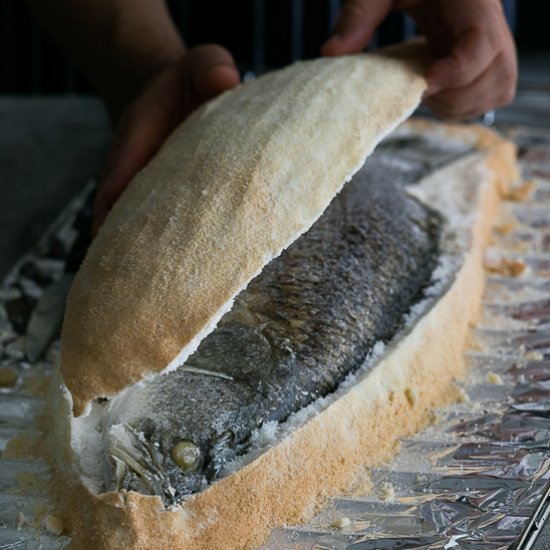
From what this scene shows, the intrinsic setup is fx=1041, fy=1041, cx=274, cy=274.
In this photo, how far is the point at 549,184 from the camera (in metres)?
2.69

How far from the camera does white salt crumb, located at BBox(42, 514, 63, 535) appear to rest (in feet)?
4.87

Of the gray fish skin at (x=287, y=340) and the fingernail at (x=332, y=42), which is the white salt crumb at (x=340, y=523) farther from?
the fingernail at (x=332, y=42)

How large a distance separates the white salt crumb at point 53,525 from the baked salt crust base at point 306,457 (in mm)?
13

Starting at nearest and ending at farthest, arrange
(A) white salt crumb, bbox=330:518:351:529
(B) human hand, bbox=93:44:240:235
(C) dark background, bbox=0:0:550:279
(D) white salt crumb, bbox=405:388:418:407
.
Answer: (A) white salt crumb, bbox=330:518:351:529
(D) white salt crumb, bbox=405:388:418:407
(B) human hand, bbox=93:44:240:235
(C) dark background, bbox=0:0:550:279

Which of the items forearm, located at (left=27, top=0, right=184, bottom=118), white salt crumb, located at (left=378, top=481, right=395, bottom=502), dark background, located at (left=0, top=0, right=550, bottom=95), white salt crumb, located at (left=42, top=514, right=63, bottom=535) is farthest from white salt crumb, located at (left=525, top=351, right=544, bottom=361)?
dark background, located at (left=0, top=0, right=550, bottom=95)

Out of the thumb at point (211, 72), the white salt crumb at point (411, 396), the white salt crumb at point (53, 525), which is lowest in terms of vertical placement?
the white salt crumb at point (411, 396)

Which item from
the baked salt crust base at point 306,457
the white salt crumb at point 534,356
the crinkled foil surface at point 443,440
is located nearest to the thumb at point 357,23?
the baked salt crust base at point 306,457

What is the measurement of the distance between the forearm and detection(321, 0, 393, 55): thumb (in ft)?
1.56

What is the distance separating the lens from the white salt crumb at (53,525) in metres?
1.48

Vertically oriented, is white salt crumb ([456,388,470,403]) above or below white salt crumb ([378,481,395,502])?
below

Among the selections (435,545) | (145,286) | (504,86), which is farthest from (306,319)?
(504,86)

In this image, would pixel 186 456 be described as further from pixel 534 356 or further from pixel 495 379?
pixel 534 356

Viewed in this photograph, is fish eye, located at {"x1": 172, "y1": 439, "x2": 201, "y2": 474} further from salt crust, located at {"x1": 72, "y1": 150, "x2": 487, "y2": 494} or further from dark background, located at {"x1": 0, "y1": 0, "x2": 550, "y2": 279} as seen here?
dark background, located at {"x1": 0, "y1": 0, "x2": 550, "y2": 279}

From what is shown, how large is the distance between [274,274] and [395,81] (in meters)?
0.48
